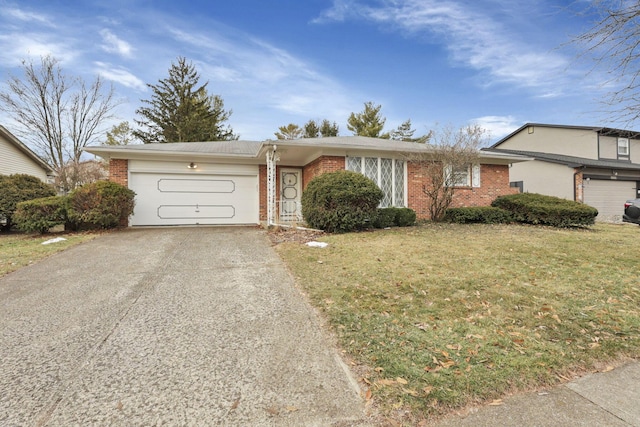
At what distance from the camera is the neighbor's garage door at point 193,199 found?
412 inches

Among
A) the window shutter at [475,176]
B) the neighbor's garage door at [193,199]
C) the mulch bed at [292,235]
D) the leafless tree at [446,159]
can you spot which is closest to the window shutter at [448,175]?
the leafless tree at [446,159]

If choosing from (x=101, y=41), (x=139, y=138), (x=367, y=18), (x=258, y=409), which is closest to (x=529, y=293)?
(x=258, y=409)

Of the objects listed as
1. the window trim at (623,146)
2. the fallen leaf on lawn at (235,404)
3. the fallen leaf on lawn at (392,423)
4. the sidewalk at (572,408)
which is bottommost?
the sidewalk at (572,408)

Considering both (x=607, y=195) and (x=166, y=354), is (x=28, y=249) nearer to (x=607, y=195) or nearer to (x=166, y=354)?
(x=166, y=354)

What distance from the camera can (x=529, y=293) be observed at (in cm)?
369

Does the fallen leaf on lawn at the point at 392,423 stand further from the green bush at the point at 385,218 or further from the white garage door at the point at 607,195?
the white garage door at the point at 607,195

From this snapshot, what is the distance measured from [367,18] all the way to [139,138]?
22.1 meters

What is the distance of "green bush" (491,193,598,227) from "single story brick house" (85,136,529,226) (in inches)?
39.1

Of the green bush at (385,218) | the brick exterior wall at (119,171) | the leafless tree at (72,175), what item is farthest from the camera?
the leafless tree at (72,175)

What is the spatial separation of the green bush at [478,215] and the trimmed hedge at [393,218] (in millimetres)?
1749

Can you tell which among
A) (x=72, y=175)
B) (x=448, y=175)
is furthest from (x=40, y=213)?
(x=72, y=175)

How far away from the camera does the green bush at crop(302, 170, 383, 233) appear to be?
7875mm

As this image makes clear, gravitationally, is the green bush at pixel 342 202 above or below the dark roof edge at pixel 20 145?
below

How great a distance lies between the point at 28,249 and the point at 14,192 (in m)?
4.54
